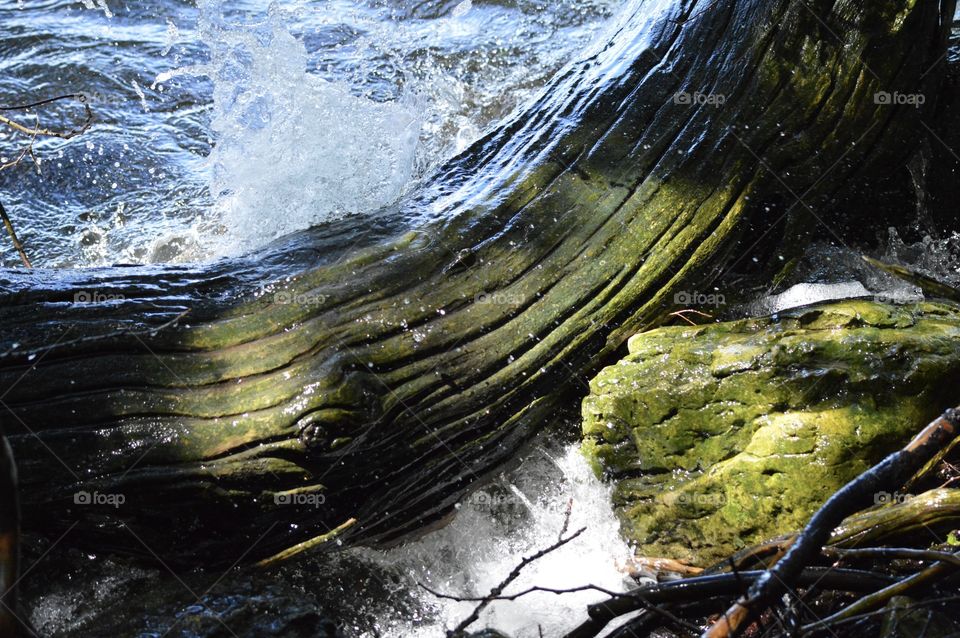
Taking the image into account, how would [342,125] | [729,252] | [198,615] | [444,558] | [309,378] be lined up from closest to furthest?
[198,615] → [309,378] → [444,558] → [729,252] → [342,125]

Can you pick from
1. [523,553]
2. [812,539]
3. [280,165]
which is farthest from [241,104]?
[812,539]

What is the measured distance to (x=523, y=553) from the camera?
3.07m

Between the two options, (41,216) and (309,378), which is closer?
(309,378)

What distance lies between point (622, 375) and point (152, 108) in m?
4.30

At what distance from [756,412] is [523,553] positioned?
0.99m

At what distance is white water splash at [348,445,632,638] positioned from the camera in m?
2.87

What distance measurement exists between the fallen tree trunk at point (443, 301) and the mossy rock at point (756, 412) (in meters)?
0.25

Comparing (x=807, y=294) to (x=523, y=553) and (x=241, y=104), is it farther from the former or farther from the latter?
(x=241, y=104)

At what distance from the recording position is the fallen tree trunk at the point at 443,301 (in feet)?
8.21

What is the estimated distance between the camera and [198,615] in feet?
8.01

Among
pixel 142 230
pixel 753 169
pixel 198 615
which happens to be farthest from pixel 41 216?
pixel 753 169

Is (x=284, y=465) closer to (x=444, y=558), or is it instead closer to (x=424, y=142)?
(x=444, y=558)

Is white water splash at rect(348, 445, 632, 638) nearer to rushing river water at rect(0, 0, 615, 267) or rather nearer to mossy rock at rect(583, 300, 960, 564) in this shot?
mossy rock at rect(583, 300, 960, 564)

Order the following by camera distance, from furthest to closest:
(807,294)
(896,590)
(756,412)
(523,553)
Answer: (807,294) < (523,553) < (756,412) < (896,590)
